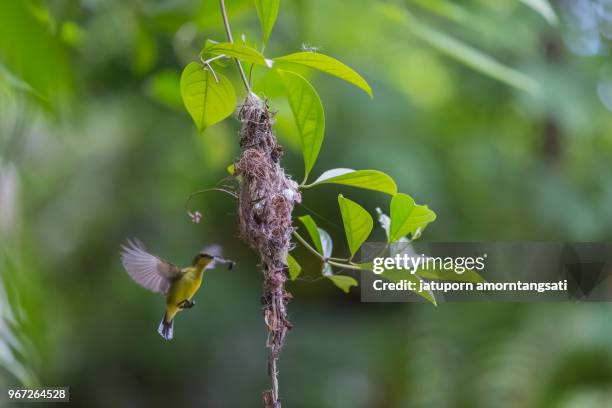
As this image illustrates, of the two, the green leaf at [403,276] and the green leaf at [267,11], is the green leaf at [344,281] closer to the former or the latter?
the green leaf at [403,276]

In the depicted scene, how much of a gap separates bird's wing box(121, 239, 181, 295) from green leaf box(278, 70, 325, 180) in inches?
3.3

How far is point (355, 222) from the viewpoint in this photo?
1.01ft

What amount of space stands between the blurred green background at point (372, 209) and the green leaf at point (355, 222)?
1.18m

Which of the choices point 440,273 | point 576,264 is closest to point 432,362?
point 576,264

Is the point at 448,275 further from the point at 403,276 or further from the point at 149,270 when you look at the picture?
the point at 149,270

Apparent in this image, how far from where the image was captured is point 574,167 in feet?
6.38

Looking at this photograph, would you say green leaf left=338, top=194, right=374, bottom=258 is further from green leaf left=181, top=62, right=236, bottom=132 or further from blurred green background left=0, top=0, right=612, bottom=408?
blurred green background left=0, top=0, right=612, bottom=408

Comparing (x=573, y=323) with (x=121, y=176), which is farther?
(x=121, y=176)

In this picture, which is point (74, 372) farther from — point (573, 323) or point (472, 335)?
point (573, 323)

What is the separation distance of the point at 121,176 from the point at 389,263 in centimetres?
185

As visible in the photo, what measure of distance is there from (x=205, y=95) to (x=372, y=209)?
145cm

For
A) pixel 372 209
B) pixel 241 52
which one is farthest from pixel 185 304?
pixel 372 209

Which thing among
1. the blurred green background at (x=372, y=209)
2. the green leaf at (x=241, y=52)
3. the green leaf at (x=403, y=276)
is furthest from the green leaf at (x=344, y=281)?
the blurred green background at (x=372, y=209)

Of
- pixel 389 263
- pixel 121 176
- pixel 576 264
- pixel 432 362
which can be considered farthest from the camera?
pixel 121 176
